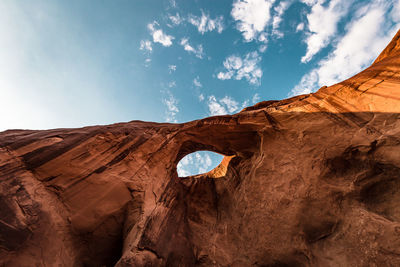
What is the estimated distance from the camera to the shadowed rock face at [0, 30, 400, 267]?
5578 millimetres

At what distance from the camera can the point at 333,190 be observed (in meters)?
7.16

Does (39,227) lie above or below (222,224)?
above

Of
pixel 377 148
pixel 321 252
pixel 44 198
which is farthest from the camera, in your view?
pixel 321 252

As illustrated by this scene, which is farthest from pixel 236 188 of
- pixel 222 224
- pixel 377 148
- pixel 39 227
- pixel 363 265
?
pixel 39 227

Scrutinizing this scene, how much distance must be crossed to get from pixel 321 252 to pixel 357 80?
23.9 feet

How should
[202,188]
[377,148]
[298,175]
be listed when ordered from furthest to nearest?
[202,188], [298,175], [377,148]

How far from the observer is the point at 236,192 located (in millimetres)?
9898

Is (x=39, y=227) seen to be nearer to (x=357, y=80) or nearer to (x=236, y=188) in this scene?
(x=236, y=188)

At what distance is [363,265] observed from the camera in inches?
226

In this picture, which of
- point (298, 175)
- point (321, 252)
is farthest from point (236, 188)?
point (321, 252)

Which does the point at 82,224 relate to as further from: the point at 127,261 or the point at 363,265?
the point at 363,265

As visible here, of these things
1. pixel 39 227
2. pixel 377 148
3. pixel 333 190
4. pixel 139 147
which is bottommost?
pixel 39 227

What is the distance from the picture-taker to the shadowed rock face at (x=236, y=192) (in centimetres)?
558

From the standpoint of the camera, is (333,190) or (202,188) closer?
(333,190)
